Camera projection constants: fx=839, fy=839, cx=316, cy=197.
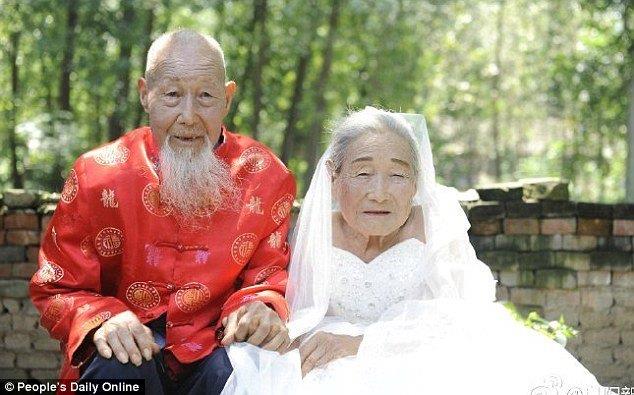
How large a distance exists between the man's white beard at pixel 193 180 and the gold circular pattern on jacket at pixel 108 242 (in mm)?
217

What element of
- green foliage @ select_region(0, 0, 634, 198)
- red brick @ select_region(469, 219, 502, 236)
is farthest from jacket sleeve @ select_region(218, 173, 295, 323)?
green foliage @ select_region(0, 0, 634, 198)

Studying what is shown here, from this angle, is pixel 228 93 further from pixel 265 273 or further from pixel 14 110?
pixel 14 110

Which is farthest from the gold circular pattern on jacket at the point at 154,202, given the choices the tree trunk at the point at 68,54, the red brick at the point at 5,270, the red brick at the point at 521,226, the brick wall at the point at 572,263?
the tree trunk at the point at 68,54

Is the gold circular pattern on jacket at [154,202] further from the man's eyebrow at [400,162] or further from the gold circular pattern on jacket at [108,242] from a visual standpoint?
the man's eyebrow at [400,162]

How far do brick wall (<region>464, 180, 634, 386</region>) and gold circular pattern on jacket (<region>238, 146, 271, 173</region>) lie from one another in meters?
1.87

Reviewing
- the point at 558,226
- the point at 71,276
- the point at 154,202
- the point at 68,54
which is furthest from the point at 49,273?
the point at 68,54

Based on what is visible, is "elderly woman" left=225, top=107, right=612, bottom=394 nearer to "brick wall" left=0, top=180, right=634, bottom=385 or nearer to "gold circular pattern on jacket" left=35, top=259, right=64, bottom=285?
"gold circular pattern on jacket" left=35, top=259, right=64, bottom=285

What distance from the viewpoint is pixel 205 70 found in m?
3.13

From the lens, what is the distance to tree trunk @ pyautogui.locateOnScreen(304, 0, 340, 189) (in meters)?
9.09

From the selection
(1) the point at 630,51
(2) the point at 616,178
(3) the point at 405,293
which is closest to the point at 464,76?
(2) the point at 616,178

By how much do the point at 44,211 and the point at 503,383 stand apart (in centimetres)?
293

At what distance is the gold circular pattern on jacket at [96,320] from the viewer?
2.86m

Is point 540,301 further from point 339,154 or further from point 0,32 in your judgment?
point 0,32

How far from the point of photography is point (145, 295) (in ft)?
10.3
